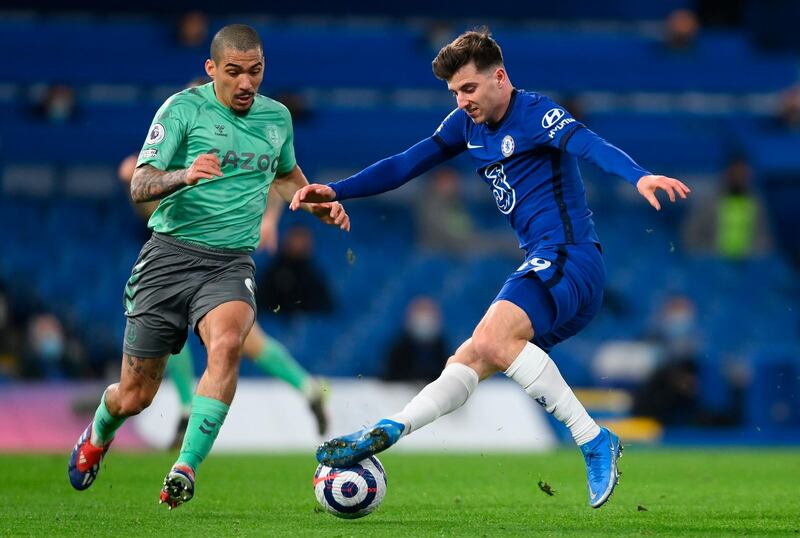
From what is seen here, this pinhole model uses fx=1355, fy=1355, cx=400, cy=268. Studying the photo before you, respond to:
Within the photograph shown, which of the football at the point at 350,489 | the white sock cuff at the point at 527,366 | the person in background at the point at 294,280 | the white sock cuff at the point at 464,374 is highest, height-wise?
the person in background at the point at 294,280

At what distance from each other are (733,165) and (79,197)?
8.72 metres

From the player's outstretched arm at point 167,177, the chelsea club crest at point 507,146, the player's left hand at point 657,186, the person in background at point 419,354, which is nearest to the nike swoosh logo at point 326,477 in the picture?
the player's outstretched arm at point 167,177

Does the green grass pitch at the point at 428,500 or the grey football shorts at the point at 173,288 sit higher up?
the grey football shorts at the point at 173,288

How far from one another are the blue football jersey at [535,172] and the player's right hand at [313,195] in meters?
0.75

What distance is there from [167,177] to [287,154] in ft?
3.33

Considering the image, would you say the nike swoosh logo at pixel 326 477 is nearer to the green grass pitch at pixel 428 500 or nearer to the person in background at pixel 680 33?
the green grass pitch at pixel 428 500

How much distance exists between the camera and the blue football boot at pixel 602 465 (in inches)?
245

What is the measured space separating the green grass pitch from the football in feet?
0.24

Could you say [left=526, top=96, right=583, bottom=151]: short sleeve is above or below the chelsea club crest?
above

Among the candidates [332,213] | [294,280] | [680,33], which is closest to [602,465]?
[332,213]

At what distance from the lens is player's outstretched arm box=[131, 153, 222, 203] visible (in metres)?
6.07

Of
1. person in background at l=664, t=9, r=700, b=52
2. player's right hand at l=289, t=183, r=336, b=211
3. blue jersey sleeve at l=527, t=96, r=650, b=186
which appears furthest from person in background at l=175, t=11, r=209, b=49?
blue jersey sleeve at l=527, t=96, r=650, b=186

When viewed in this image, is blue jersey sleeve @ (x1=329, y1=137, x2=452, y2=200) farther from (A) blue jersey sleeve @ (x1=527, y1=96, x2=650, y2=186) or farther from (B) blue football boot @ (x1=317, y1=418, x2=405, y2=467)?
(B) blue football boot @ (x1=317, y1=418, x2=405, y2=467)

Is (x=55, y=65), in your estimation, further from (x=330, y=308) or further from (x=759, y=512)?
(x=759, y=512)
